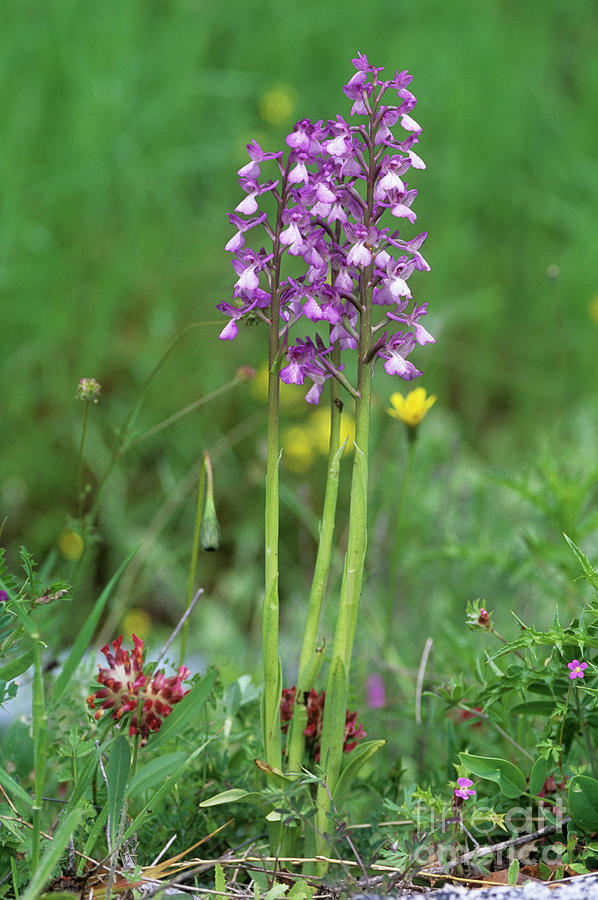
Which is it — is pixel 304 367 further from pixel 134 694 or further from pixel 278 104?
pixel 278 104

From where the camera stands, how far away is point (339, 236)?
1.30m

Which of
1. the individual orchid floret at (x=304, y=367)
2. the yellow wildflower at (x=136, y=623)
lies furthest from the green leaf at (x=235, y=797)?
the yellow wildflower at (x=136, y=623)

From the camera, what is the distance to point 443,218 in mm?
4262

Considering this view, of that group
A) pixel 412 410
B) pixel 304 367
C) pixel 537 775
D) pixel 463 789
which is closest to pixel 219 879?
pixel 463 789

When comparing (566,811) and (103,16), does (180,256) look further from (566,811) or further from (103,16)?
(566,811)

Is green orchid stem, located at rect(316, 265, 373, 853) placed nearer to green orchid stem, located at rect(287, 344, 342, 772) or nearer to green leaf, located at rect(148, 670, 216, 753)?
green orchid stem, located at rect(287, 344, 342, 772)

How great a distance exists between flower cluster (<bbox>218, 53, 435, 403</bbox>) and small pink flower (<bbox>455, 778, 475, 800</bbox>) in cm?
59

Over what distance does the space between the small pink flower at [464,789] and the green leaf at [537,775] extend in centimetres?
9

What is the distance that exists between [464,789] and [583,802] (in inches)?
6.6

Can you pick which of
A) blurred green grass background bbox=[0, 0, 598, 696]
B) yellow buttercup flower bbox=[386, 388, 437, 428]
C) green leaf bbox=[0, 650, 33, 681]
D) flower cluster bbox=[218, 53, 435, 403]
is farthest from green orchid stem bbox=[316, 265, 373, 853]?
blurred green grass background bbox=[0, 0, 598, 696]

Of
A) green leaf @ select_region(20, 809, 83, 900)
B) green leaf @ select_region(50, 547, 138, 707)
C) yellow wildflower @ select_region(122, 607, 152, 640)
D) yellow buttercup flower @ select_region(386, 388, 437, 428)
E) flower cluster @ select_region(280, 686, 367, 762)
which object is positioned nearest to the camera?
green leaf @ select_region(20, 809, 83, 900)

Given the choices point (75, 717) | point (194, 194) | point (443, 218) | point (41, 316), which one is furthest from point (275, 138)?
point (75, 717)

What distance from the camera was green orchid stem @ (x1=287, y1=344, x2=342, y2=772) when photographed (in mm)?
1309

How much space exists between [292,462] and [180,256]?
1042 millimetres
